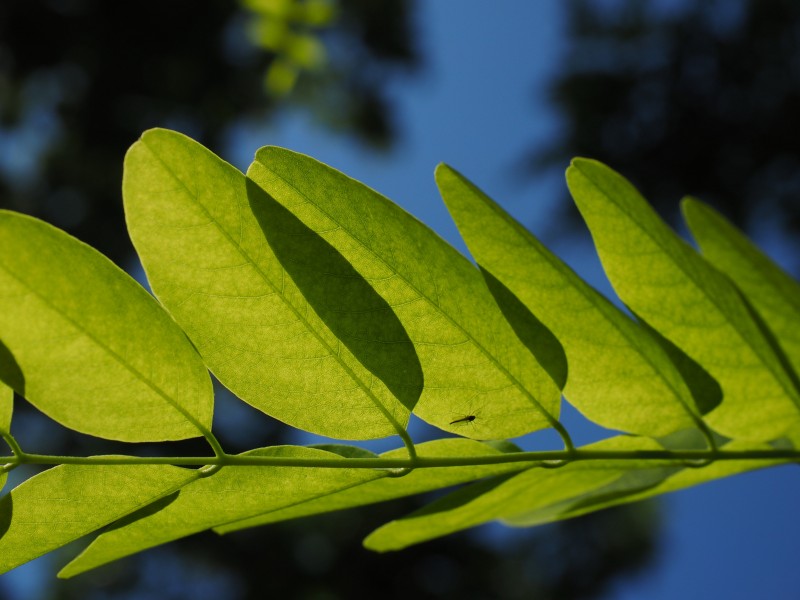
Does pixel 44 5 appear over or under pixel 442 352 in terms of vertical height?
over

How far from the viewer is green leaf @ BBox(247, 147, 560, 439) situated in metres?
0.49

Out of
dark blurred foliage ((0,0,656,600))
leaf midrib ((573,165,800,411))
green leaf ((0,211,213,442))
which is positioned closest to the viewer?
green leaf ((0,211,213,442))

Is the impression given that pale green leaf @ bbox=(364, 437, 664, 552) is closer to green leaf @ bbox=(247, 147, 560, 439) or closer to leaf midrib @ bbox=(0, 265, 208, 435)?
green leaf @ bbox=(247, 147, 560, 439)

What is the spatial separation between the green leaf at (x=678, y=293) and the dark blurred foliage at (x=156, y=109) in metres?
8.54

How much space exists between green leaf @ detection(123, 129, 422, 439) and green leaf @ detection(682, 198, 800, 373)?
227 millimetres

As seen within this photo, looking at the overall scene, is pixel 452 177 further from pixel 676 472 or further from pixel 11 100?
pixel 11 100

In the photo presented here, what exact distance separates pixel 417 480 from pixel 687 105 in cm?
1457

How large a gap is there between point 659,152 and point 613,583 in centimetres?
869

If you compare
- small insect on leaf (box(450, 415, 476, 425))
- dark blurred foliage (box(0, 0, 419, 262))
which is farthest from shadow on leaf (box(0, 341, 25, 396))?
dark blurred foliage (box(0, 0, 419, 262))

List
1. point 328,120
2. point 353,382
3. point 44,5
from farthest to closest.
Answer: point 328,120 < point 44,5 < point 353,382

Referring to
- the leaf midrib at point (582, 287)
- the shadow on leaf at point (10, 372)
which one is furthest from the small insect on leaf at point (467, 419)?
the shadow on leaf at point (10, 372)

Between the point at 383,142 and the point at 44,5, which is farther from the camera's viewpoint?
the point at 383,142

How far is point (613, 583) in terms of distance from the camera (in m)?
15.5

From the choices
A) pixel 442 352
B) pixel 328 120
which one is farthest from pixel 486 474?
pixel 328 120
